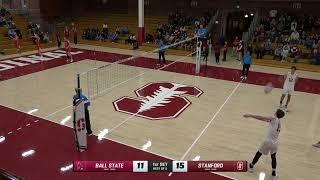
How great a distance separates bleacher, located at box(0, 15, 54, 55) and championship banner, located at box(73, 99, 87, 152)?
15.0m

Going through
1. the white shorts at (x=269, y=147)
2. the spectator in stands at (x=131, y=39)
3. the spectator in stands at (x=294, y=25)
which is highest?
the spectator in stands at (x=294, y=25)

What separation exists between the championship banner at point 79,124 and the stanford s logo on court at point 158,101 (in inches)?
110

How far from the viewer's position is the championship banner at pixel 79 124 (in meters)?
7.42

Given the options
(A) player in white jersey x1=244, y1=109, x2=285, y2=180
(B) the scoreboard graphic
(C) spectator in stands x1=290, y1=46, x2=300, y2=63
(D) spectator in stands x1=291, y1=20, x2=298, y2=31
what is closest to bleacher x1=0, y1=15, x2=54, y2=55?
(C) spectator in stands x1=290, y1=46, x2=300, y2=63

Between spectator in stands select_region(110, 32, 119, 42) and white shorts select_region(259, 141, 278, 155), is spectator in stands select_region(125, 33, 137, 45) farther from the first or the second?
white shorts select_region(259, 141, 278, 155)

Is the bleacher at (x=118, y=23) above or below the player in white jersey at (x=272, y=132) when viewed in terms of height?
above

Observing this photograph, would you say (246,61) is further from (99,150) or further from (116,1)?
(116,1)

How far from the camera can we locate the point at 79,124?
7.60m

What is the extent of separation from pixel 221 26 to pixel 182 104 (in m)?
15.9

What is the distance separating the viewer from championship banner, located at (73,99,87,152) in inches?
292

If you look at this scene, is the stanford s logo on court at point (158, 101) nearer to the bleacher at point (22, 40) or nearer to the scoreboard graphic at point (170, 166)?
the scoreboard graphic at point (170, 166)

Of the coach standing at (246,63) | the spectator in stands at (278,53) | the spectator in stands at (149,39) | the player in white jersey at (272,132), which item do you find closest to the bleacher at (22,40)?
the spectator in stands at (149,39)

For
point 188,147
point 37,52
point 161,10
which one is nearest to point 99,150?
point 188,147

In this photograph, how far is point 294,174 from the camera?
7.14 meters
